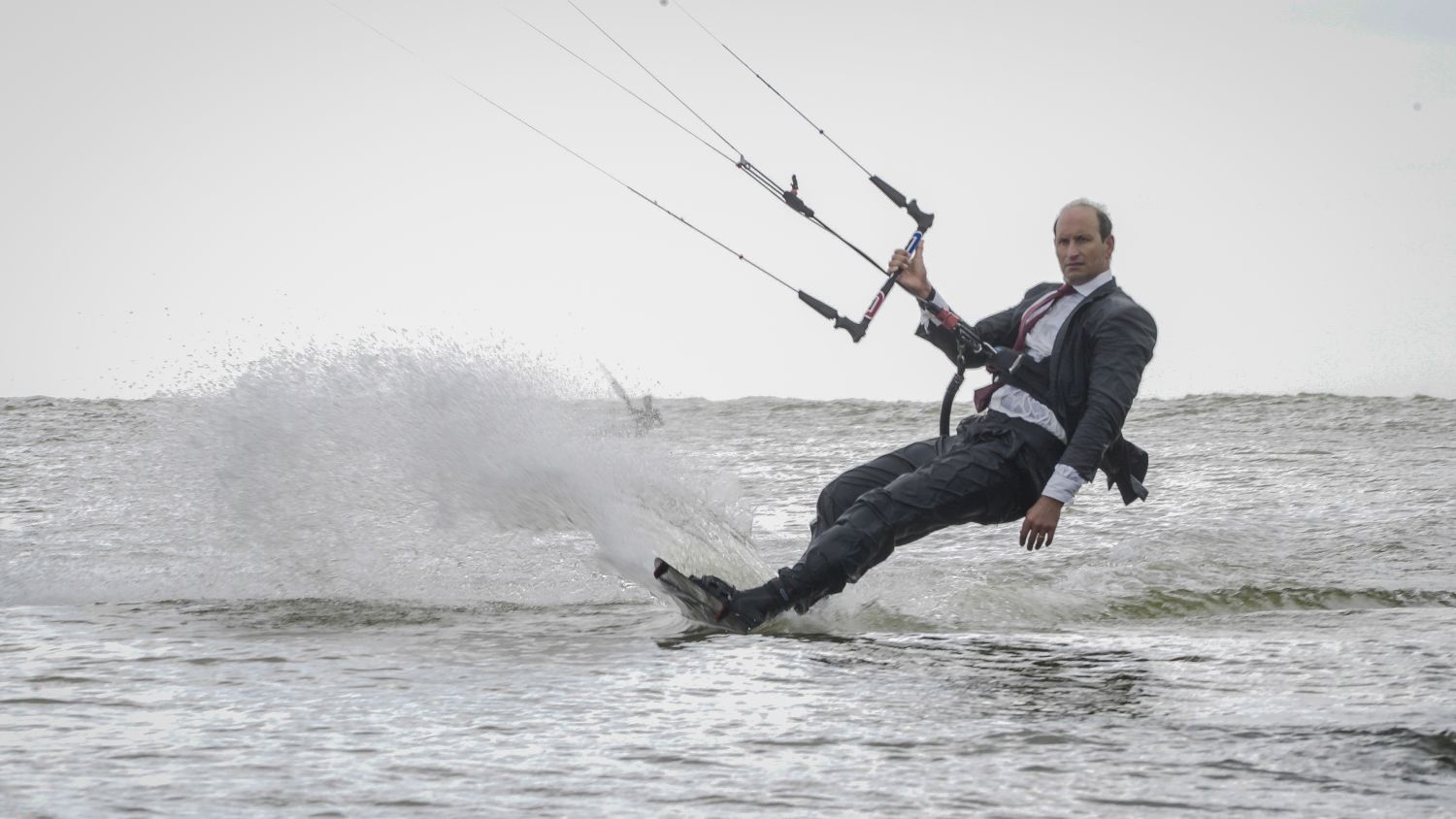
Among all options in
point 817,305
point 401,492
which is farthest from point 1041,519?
point 401,492

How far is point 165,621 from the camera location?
6031 mm

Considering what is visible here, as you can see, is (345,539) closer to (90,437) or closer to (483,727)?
(483,727)

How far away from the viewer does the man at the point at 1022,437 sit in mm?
5766

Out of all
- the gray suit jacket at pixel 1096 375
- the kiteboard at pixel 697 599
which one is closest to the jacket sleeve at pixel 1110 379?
the gray suit jacket at pixel 1096 375

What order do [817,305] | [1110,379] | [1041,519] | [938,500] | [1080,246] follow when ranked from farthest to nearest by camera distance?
1. [817,305]
2. [1080,246]
3. [938,500]
4. [1110,379]
5. [1041,519]

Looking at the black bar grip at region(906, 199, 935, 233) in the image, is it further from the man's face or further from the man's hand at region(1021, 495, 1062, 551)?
the man's hand at region(1021, 495, 1062, 551)

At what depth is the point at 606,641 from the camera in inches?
223

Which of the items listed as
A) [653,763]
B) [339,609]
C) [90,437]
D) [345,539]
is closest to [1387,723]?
[653,763]

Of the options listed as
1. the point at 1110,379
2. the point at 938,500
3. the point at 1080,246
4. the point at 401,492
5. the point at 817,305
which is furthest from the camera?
the point at 401,492

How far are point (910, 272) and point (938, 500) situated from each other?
89 centimetres

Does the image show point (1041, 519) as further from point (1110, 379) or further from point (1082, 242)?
point (1082, 242)

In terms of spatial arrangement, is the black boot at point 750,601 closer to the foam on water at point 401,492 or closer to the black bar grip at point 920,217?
the foam on water at point 401,492

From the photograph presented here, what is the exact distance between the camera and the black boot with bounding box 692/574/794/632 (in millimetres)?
5715

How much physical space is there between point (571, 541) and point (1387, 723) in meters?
5.76
